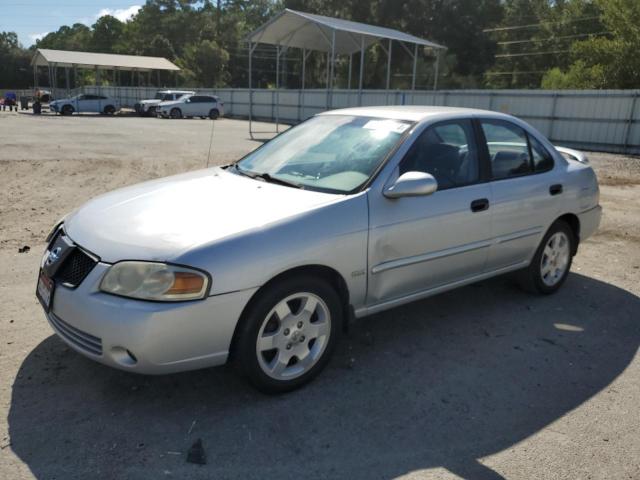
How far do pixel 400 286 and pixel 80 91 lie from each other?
2206 inches

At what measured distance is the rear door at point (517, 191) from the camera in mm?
4387

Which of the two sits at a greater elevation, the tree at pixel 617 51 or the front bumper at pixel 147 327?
the tree at pixel 617 51

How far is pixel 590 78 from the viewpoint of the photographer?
105 feet

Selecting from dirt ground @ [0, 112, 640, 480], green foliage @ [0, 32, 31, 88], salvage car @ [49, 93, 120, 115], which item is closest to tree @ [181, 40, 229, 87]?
salvage car @ [49, 93, 120, 115]

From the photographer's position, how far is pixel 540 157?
4.87 metres

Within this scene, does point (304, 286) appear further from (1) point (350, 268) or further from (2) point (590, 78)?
(2) point (590, 78)

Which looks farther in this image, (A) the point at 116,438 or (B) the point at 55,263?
(B) the point at 55,263

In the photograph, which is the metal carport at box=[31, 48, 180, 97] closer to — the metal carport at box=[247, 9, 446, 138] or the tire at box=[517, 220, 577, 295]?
the metal carport at box=[247, 9, 446, 138]

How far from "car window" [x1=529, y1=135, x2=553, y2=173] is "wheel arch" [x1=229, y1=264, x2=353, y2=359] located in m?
2.30

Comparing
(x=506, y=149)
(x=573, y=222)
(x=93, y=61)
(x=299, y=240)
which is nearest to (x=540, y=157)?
(x=506, y=149)

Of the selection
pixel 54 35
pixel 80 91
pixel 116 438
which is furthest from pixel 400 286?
pixel 54 35

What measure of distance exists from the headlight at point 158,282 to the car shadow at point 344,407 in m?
0.71

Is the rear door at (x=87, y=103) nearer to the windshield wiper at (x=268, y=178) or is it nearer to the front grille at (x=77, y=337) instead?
the windshield wiper at (x=268, y=178)

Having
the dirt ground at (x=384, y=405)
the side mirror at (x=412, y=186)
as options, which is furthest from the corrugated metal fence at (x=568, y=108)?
the side mirror at (x=412, y=186)
